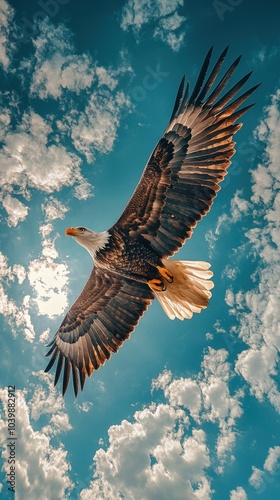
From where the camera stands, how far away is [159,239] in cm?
619

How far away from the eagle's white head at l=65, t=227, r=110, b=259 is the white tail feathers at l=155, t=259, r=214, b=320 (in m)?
1.34

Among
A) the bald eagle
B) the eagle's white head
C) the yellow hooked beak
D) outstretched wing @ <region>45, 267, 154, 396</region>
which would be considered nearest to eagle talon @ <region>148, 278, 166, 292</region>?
the bald eagle

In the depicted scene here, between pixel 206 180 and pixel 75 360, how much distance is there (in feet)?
15.5

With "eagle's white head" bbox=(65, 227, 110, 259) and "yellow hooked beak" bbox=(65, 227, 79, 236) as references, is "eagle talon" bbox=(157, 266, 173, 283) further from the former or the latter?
"yellow hooked beak" bbox=(65, 227, 79, 236)

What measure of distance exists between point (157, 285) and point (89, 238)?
173 cm

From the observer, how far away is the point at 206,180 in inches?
216

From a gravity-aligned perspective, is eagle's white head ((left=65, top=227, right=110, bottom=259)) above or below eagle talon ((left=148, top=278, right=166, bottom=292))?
above

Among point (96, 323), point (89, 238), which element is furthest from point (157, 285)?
point (96, 323)

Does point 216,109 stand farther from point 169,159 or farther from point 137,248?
point 137,248

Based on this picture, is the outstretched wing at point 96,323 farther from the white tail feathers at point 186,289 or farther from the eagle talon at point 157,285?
the white tail feathers at point 186,289

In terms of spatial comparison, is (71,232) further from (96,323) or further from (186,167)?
(186,167)

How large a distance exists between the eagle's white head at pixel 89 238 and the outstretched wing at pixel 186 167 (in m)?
0.76

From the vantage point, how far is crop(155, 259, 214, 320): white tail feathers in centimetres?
638

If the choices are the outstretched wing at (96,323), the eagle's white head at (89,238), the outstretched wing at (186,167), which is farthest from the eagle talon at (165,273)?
the eagle's white head at (89,238)
